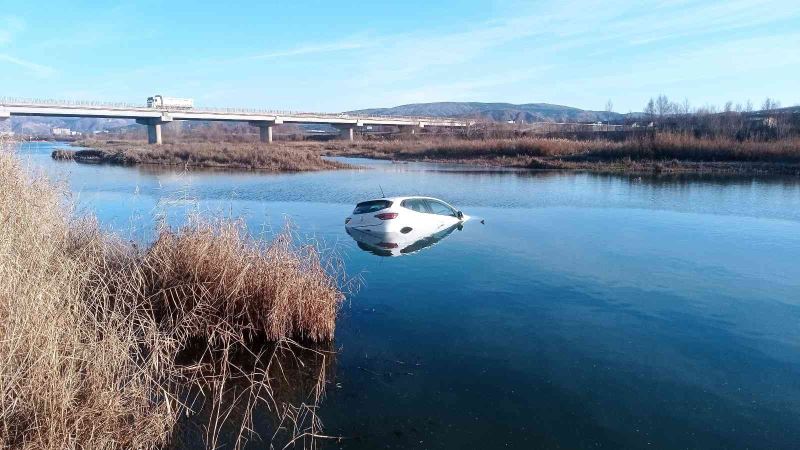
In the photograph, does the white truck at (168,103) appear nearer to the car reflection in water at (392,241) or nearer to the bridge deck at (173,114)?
the bridge deck at (173,114)

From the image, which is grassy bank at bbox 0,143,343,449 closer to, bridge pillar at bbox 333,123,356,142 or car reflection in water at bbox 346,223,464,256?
car reflection in water at bbox 346,223,464,256

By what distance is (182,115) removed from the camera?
94.4m

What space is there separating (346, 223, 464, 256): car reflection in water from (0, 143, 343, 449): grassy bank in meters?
6.61

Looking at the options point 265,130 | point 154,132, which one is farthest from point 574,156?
point 154,132

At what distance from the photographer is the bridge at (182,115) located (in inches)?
2965

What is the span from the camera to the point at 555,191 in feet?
124

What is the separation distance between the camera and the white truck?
99625mm

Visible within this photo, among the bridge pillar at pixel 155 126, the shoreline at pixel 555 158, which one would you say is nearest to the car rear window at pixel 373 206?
the shoreline at pixel 555 158

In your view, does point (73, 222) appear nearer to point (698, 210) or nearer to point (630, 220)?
point (630, 220)

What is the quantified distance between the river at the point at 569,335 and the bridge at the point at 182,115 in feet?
180

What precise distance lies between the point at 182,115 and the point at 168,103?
1622 centimetres

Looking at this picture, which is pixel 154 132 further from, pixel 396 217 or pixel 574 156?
pixel 396 217

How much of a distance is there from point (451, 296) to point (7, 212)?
8.91 meters

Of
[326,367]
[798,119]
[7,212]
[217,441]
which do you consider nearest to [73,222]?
[7,212]
